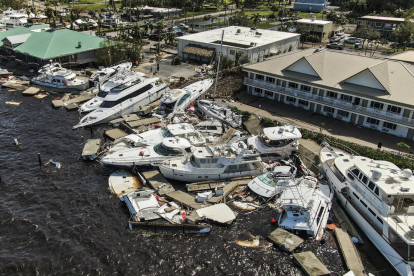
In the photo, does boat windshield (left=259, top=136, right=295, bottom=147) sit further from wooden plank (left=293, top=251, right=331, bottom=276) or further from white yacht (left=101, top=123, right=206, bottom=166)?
wooden plank (left=293, top=251, right=331, bottom=276)

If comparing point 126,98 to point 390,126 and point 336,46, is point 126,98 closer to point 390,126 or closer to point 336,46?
point 390,126

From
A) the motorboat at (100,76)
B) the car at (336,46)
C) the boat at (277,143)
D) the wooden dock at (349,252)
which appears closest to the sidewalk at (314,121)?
the boat at (277,143)

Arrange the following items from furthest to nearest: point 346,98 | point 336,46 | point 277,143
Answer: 1. point 336,46
2. point 346,98
3. point 277,143

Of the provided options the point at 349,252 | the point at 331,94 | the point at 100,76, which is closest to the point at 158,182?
the point at 349,252

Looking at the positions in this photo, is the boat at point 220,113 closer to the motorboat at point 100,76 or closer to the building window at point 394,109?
the motorboat at point 100,76

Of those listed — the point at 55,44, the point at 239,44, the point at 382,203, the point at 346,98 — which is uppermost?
the point at 239,44

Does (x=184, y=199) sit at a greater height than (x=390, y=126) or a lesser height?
lesser
